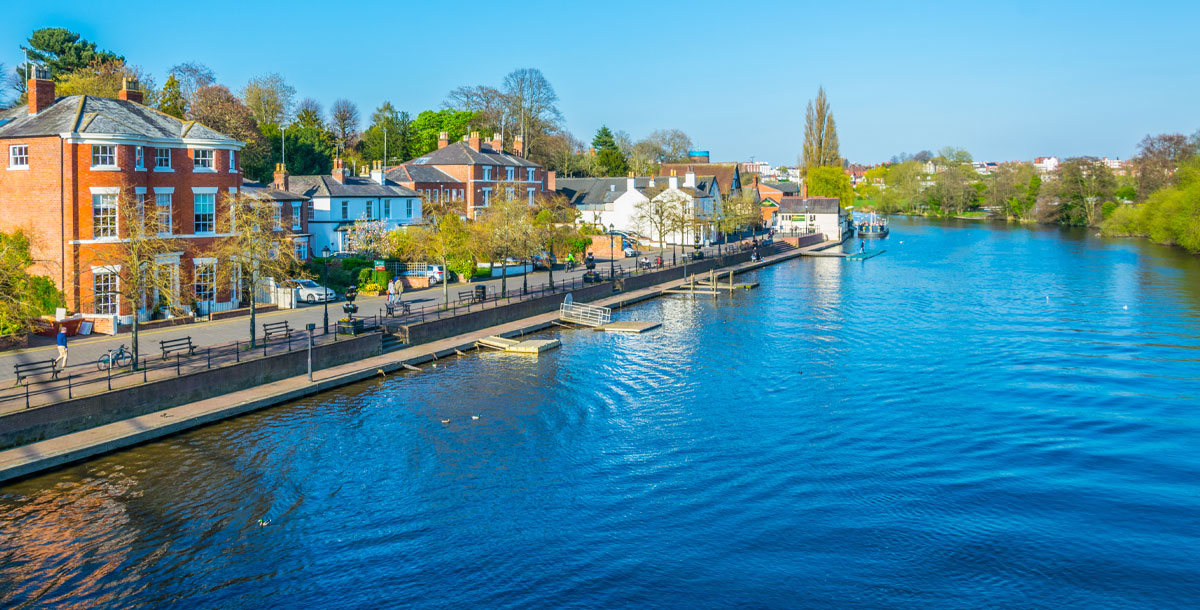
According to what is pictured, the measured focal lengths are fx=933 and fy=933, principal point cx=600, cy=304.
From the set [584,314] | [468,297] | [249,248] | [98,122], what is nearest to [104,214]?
[98,122]

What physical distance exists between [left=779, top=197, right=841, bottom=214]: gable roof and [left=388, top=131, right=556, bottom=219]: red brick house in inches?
2253

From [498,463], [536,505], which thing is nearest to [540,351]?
[498,463]

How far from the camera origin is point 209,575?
21531 millimetres

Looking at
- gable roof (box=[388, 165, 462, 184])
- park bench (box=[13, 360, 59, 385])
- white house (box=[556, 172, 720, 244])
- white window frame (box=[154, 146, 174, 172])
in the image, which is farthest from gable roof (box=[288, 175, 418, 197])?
park bench (box=[13, 360, 59, 385])

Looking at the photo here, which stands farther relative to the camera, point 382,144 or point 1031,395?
point 382,144

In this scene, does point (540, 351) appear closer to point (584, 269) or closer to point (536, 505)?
point (536, 505)

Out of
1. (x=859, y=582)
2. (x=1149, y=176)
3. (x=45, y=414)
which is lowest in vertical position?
(x=859, y=582)

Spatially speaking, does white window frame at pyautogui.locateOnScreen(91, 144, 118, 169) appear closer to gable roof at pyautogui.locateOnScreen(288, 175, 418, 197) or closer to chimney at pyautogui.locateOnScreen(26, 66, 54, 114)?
chimney at pyautogui.locateOnScreen(26, 66, 54, 114)

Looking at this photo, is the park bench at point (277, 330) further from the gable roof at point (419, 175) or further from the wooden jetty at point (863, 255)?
the wooden jetty at point (863, 255)

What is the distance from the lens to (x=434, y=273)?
60.4 meters

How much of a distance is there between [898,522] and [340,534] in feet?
48.2

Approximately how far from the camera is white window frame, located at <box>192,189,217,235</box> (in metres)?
45.3

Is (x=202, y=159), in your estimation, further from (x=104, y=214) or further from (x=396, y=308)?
(x=396, y=308)

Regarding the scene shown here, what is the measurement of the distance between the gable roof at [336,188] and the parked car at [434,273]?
9.75 meters
